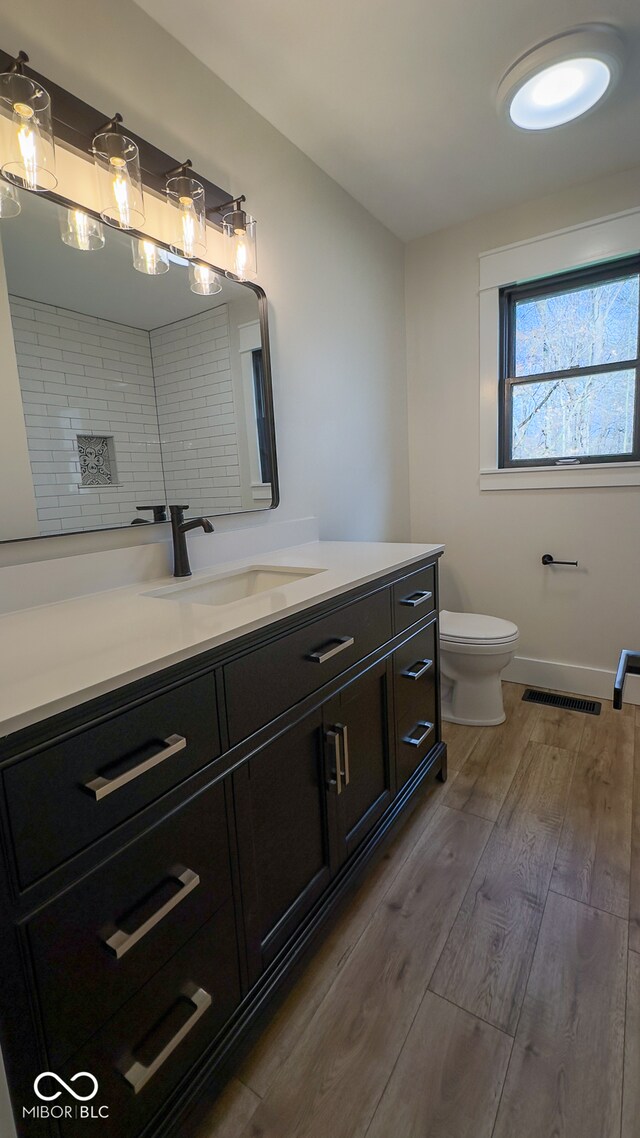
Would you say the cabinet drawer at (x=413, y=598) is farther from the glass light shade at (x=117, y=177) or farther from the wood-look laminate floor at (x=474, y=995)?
the glass light shade at (x=117, y=177)

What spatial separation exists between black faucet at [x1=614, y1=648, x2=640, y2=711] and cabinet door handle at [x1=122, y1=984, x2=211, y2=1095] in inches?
34.2

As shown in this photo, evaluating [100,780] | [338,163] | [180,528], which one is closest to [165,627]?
[100,780]

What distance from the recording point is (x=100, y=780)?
667 mm


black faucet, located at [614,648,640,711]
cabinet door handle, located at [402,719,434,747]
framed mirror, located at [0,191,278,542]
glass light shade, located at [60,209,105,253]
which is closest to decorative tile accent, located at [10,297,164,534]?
framed mirror, located at [0,191,278,542]

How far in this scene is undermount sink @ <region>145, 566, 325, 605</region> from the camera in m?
1.36

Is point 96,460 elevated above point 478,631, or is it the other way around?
point 96,460

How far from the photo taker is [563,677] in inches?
102

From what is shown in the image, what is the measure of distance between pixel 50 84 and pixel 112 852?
1580 mm

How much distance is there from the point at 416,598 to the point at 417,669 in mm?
242

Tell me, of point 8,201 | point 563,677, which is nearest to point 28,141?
point 8,201

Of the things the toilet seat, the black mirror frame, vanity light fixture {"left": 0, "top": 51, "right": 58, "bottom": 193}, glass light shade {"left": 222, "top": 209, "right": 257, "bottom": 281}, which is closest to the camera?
vanity light fixture {"left": 0, "top": 51, "right": 58, "bottom": 193}

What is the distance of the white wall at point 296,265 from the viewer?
3.97 feet

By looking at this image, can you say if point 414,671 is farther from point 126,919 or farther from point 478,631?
point 126,919

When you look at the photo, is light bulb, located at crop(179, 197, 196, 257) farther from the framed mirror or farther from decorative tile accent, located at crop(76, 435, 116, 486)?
decorative tile accent, located at crop(76, 435, 116, 486)
